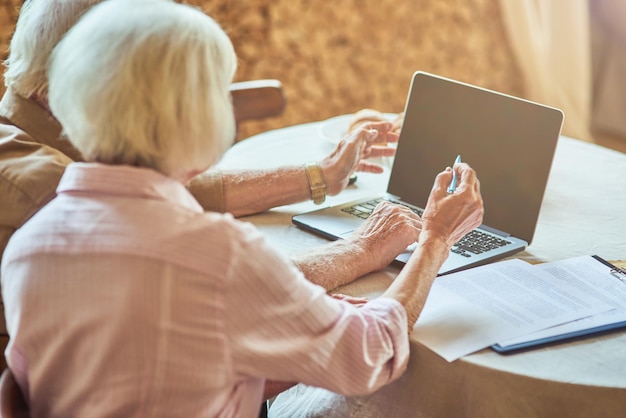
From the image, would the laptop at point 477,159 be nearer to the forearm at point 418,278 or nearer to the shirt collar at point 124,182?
the forearm at point 418,278

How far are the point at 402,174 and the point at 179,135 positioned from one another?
828 mm

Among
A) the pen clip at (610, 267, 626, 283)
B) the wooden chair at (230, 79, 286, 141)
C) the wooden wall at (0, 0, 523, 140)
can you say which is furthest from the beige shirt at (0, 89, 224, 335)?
the wooden wall at (0, 0, 523, 140)

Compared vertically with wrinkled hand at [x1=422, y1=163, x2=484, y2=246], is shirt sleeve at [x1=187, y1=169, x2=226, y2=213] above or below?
below

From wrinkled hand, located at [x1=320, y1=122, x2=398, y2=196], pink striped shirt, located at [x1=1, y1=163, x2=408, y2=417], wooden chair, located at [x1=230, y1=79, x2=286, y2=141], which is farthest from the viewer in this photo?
wooden chair, located at [x1=230, y1=79, x2=286, y2=141]

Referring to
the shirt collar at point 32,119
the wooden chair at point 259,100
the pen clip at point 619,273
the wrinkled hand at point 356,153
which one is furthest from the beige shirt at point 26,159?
the wooden chair at point 259,100

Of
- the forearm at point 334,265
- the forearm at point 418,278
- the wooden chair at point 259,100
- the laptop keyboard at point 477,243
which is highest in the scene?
the forearm at point 418,278

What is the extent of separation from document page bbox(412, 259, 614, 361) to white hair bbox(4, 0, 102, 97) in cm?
77

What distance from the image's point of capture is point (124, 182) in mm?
915

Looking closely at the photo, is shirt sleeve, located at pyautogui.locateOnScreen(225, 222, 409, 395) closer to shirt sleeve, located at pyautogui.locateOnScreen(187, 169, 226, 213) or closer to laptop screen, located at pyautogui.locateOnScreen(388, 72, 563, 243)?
laptop screen, located at pyautogui.locateOnScreen(388, 72, 563, 243)

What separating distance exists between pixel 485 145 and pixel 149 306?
0.89 m

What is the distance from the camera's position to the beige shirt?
122cm

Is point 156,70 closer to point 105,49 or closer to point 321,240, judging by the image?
point 105,49

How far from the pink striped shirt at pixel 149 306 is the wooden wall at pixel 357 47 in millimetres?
2316

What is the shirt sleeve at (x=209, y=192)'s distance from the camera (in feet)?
A: 5.50
